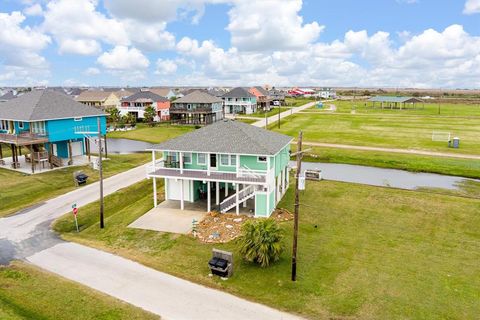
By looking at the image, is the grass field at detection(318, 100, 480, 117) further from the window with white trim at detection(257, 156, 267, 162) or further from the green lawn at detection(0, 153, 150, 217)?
the window with white trim at detection(257, 156, 267, 162)

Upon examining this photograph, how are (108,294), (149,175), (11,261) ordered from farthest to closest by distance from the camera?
1. (149,175)
2. (11,261)
3. (108,294)

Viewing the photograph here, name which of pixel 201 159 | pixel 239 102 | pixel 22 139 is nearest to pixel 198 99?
pixel 239 102

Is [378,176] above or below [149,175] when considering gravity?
below

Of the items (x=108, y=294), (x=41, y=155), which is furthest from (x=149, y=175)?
(x=41, y=155)

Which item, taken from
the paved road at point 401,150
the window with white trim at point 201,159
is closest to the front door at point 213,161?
the window with white trim at point 201,159

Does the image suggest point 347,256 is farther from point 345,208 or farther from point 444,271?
point 345,208

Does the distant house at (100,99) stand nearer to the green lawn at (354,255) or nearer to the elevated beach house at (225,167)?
the green lawn at (354,255)
